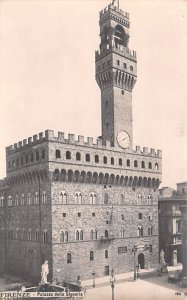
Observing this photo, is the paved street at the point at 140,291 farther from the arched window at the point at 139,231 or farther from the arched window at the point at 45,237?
the arched window at the point at 139,231

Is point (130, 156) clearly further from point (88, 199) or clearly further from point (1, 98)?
point (1, 98)

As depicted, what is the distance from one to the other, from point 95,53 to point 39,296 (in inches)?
1142

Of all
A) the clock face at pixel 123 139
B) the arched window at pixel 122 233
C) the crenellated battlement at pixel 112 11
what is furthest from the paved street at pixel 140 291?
the crenellated battlement at pixel 112 11

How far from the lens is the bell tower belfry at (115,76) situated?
1751 inches

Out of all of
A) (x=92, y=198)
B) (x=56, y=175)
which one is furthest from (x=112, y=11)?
(x=92, y=198)

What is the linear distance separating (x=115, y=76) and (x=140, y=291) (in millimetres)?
24322

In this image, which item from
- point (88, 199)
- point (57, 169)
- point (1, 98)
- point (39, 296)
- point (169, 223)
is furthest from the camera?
point (169, 223)

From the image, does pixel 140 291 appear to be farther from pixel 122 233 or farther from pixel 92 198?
pixel 92 198

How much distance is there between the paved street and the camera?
109 ft

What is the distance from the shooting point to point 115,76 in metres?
44.6

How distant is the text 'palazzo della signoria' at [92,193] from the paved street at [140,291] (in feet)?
13.4

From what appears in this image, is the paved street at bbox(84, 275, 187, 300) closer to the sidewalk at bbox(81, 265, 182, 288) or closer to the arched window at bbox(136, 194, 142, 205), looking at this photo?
the sidewalk at bbox(81, 265, 182, 288)

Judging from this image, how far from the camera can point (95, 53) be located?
152 feet

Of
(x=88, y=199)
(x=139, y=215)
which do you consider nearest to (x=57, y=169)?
(x=88, y=199)
